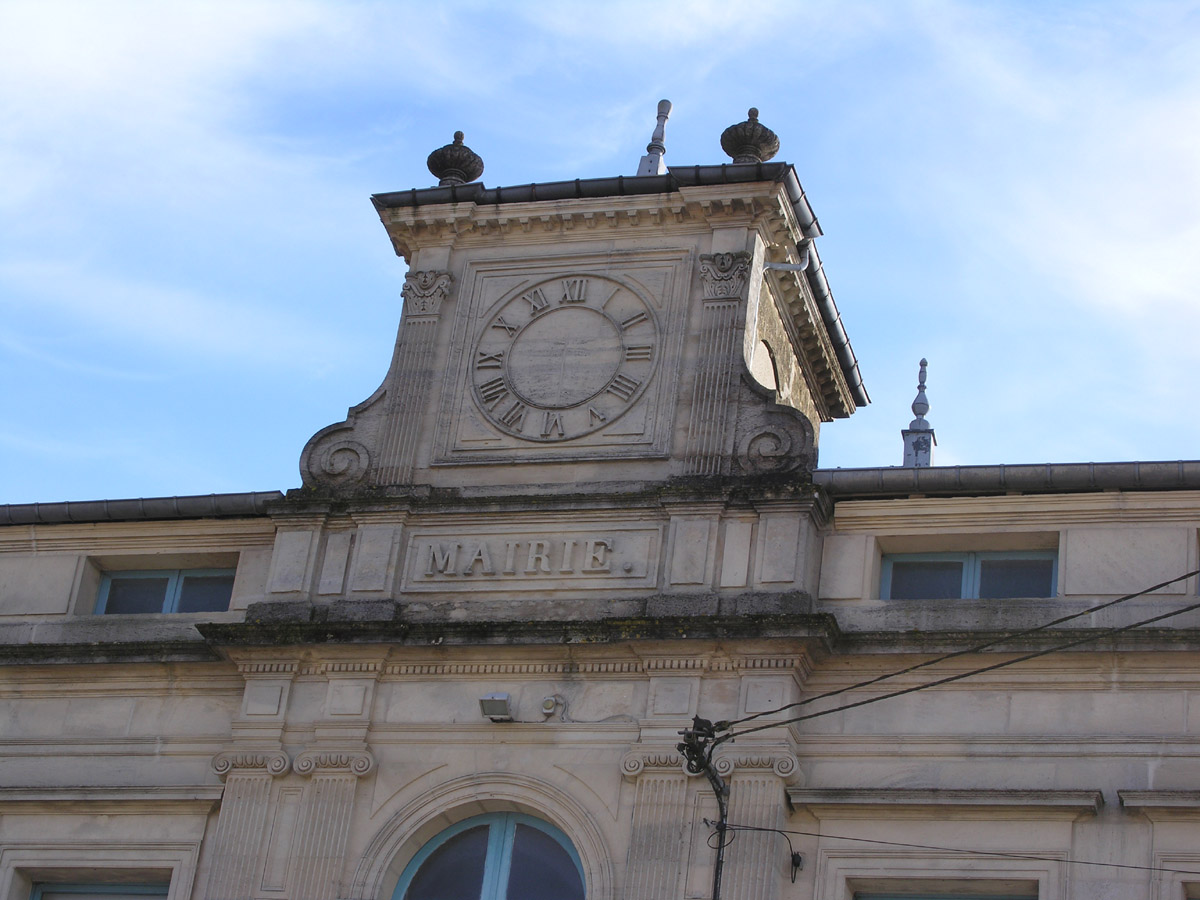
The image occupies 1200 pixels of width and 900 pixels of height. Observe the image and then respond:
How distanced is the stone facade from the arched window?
0.83 feet

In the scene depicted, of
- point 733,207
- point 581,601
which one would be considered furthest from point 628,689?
point 733,207

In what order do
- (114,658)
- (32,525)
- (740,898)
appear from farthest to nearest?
(32,525) < (114,658) < (740,898)

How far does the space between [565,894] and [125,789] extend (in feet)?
14.7

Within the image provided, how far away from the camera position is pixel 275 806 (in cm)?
→ 1994

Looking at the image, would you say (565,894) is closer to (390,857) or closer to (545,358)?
(390,857)

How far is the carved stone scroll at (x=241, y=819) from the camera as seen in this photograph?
772 inches

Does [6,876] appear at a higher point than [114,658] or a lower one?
lower

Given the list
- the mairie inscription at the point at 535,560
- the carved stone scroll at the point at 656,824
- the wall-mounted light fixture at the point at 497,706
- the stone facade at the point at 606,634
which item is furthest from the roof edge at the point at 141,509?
the carved stone scroll at the point at 656,824

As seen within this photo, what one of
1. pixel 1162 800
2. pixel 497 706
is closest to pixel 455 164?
pixel 497 706

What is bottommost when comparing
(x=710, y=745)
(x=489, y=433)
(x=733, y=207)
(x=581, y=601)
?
(x=710, y=745)

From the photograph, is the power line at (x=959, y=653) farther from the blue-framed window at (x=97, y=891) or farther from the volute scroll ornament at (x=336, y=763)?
the blue-framed window at (x=97, y=891)

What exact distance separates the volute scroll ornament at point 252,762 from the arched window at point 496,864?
1564 millimetres

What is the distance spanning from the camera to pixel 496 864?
64.4 ft

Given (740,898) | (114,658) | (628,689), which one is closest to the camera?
(740,898)
